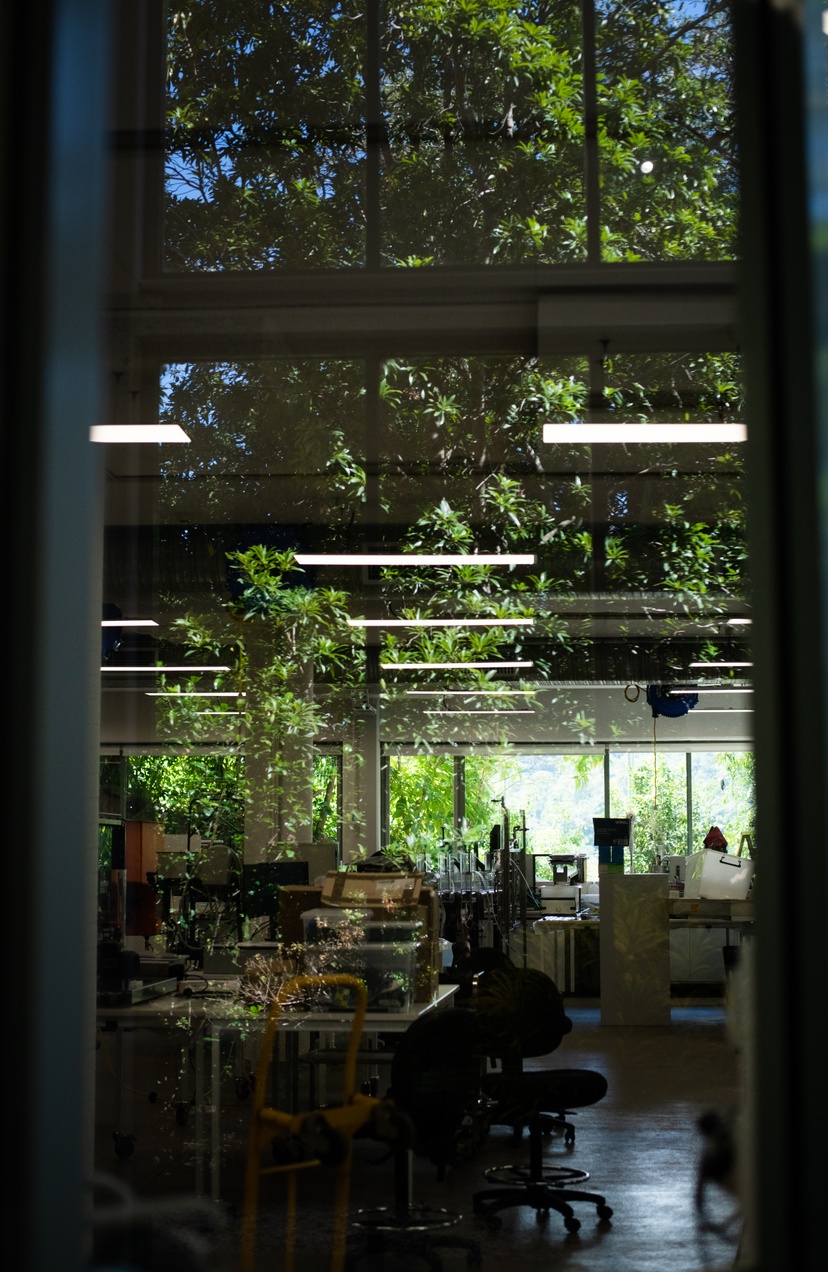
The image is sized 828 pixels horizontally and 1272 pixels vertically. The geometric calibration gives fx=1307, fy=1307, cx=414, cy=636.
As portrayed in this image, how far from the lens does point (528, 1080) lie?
17.4 ft

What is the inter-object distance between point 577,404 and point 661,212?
1.55 meters

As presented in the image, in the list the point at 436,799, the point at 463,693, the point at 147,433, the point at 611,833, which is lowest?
the point at 611,833

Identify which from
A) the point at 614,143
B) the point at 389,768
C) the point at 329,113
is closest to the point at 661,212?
the point at 614,143

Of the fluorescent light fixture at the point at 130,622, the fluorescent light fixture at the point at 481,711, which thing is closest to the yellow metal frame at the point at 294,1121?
the fluorescent light fixture at the point at 130,622

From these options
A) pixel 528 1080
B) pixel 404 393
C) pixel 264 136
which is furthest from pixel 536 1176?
pixel 264 136

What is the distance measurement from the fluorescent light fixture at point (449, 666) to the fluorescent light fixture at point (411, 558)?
2.05 meters

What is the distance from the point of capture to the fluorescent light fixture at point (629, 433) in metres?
6.36

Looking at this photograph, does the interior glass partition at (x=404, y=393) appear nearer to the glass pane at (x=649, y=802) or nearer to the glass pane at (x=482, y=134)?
the glass pane at (x=482, y=134)

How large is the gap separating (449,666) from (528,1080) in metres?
6.29

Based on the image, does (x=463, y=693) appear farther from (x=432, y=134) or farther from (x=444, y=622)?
(x=432, y=134)

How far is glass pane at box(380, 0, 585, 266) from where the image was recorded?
482 cm

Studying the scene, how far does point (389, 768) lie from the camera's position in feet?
37.7

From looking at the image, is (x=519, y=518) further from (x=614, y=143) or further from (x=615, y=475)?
(x=614, y=143)

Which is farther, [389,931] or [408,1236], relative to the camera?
[389,931]
